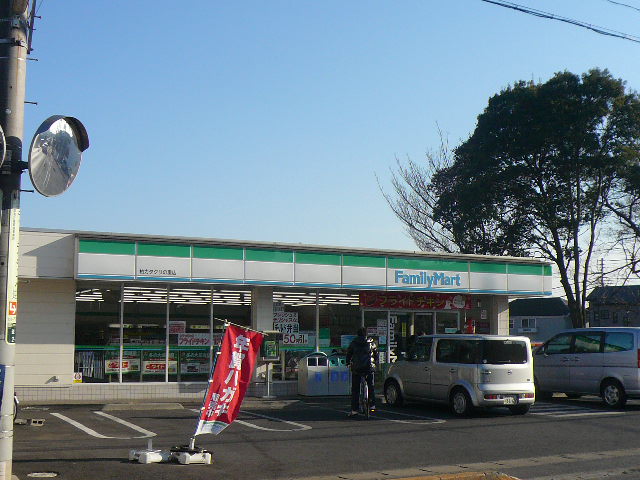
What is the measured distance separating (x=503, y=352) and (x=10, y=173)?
38.0 ft

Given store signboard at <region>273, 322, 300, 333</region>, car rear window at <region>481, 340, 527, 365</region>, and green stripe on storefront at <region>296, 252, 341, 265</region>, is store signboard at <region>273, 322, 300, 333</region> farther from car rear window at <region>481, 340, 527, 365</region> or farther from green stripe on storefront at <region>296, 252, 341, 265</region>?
car rear window at <region>481, 340, 527, 365</region>

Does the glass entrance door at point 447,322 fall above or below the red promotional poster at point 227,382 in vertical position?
above

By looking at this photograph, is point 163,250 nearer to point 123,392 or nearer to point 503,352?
point 123,392

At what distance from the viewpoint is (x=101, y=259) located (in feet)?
61.0

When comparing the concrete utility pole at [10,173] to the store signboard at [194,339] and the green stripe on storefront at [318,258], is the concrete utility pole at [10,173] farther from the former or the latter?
the green stripe on storefront at [318,258]

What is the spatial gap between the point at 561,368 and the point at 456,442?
7.88 m

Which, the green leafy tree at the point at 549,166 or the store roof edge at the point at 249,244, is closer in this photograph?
the store roof edge at the point at 249,244

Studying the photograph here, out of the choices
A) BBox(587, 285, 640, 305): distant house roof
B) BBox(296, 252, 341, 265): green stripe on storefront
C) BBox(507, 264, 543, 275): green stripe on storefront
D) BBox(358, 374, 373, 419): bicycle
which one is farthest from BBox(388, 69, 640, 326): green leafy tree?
BBox(358, 374, 373, 419): bicycle

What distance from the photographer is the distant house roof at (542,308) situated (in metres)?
75.6

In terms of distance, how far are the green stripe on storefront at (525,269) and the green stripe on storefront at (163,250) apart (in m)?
10.2

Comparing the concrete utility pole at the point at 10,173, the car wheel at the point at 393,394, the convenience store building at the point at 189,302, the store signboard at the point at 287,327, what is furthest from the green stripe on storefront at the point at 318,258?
the concrete utility pole at the point at 10,173

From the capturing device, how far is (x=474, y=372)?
645 inches

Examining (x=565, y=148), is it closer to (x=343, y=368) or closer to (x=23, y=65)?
(x=343, y=368)

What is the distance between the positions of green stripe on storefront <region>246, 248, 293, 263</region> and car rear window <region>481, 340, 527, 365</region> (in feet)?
20.2
